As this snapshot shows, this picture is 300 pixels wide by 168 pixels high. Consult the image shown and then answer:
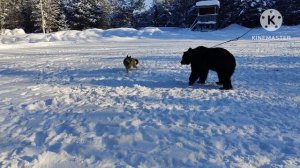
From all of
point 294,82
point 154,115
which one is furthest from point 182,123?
point 294,82

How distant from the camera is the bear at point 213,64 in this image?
33.5 ft

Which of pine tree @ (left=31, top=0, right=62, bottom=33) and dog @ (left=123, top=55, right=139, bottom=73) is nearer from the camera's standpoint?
dog @ (left=123, top=55, right=139, bottom=73)

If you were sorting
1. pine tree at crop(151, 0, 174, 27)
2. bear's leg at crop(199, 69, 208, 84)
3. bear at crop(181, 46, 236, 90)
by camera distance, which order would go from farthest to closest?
pine tree at crop(151, 0, 174, 27) → bear's leg at crop(199, 69, 208, 84) → bear at crop(181, 46, 236, 90)

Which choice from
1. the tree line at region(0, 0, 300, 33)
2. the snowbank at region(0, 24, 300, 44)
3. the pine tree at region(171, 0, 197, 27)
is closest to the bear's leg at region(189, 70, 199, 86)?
the snowbank at region(0, 24, 300, 44)

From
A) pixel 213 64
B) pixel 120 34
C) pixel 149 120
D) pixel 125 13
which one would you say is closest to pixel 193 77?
pixel 213 64

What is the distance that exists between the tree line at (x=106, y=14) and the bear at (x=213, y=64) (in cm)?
4018

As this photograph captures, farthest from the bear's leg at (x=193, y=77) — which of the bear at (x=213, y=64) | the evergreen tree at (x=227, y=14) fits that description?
the evergreen tree at (x=227, y=14)

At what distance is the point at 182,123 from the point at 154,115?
85 cm

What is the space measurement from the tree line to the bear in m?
40.2

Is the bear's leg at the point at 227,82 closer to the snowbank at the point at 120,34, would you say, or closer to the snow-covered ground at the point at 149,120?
the snow-covered ground at the point at 149,120

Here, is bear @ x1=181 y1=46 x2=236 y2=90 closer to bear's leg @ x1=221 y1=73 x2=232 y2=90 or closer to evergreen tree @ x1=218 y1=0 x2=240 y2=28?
bear's leg @ x1=221 y1=73 x2=232 y2=90

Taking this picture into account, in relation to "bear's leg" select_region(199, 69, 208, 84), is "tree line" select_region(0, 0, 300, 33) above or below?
above

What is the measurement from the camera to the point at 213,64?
34.3ft

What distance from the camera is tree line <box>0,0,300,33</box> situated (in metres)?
51.1
